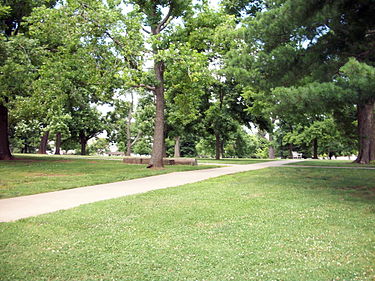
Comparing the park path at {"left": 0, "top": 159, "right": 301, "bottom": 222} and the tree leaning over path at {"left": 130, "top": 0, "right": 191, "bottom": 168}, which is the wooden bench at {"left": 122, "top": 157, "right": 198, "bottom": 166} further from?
the park path at {"left": 0, "top": 159, "right": 301, "bottom": 222}

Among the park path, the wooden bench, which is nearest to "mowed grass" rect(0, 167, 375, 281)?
the park path

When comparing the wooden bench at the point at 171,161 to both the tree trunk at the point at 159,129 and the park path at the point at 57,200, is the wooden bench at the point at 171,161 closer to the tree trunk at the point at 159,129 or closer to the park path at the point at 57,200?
the tree trunk at the point at 159,129

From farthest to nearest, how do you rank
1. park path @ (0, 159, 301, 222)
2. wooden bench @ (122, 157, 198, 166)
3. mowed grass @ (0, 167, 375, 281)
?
wooden bench @ (122, 157, 198, 166)
park path @ (0, 159, 301, 222)
mowed grass @ (0, 167, 375, 281)

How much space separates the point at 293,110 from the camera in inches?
348

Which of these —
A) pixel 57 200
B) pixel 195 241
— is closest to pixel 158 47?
pixel 57 200

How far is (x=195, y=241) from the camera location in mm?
4957

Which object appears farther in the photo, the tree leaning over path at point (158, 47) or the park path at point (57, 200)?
the tree leaning over path at point (158, 47)

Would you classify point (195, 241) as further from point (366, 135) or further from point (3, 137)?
point (366, 135)

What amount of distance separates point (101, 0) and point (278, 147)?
54.4 metres

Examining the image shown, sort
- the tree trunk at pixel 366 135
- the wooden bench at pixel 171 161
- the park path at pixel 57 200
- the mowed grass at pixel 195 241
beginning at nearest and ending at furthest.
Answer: the mowed grass at pixel 195 241
the park path at pixel 57 200
the wooden bench at pixel 171 161
the tree trunk at pixel 366 135

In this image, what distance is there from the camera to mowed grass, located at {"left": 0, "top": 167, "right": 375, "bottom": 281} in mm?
3924

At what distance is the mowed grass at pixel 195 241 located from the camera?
12.9ft

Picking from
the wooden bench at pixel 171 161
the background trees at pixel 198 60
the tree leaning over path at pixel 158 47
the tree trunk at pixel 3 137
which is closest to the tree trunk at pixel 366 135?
the background trees at pixel 198 60

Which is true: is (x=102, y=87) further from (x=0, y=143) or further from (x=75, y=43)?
(x=0, y=143)
